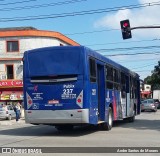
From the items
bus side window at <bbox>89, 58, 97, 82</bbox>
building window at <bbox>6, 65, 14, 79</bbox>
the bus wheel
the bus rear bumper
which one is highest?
building window at <bbox>6, 65, 14, 79</bbox>

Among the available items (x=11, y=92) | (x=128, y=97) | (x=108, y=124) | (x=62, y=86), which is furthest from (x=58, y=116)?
(x=11, y=92)

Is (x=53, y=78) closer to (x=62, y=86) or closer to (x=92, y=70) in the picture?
(x=62, y=86)

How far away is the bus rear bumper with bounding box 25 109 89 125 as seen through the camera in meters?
16.4

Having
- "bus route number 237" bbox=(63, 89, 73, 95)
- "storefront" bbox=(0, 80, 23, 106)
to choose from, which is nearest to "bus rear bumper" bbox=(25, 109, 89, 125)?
"bus route number 237" bbox=(63, 89, 73, 95)

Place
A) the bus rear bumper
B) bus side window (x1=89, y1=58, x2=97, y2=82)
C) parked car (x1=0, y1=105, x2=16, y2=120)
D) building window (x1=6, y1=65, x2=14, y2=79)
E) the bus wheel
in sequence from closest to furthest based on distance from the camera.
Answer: the bus rear bumper, bus side window (x1=89, y1=58, x2=97, y2=82), the bus wheel, parked car (x1=0, y1=105, x2=16, y2=120), building window (x1=6, y1=65, x2=14, y2=79)

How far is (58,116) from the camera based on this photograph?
1673cm

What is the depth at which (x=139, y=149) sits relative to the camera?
12.6 m

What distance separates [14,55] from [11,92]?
4.43 meters

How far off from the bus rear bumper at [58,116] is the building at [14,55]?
109 ft

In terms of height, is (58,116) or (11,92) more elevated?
(11,92)

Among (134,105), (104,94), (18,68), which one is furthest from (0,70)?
(104,94)

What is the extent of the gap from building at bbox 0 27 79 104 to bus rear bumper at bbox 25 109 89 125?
1302 inches

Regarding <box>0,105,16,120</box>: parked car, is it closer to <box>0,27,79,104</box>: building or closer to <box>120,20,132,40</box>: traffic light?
<box>0,27,79,104</box>: building

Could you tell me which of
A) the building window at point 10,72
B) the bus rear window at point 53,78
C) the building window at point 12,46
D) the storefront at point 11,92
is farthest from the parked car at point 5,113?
the bus rear window at point 53,78
